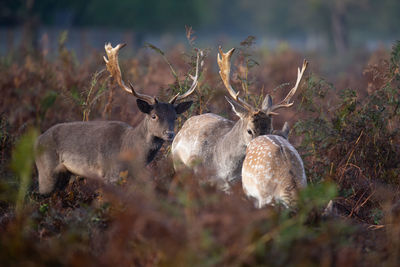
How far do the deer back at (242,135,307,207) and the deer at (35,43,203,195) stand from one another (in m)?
1.22

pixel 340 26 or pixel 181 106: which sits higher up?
pixel 181 106

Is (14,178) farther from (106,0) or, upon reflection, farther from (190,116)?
(106,0)

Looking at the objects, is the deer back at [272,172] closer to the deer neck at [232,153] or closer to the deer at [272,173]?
the deer at [272,173]

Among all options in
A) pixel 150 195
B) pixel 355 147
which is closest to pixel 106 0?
pixel 355 147

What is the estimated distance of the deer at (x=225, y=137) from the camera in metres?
6.29

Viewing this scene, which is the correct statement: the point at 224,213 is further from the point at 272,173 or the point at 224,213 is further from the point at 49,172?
the point at 49,172

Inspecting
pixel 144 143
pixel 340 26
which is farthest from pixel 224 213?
pixel 340 26

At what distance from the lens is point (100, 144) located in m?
6.95

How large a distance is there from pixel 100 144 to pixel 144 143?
1.78 ft

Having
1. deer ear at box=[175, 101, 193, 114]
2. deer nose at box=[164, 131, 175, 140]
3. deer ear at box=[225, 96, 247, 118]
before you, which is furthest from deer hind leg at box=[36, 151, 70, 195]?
deer ear at box=[225, 96, 247, 118]

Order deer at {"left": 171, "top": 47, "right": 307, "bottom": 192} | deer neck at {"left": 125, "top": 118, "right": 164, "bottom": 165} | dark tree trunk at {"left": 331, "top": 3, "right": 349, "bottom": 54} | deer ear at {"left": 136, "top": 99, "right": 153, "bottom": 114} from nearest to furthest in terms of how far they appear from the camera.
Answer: deer at {"left": 171, "top": 47, "right": 307, "bottom": 192}
deer ear at {"left": 136, "top": 99, "right": 153, "bottom": 114}
deer neck at {"left": 125, "top": 118, "right": 164, "bottom": 165}
dark tree trunk at {"left": 331, "top": 3, "right": 349, "bottom": 54}

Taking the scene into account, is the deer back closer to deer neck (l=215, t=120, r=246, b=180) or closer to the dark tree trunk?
deer neck (l=215, t=120, r=246, b=180)

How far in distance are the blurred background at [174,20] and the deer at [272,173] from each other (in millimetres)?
15994

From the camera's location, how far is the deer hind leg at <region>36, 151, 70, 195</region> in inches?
275
